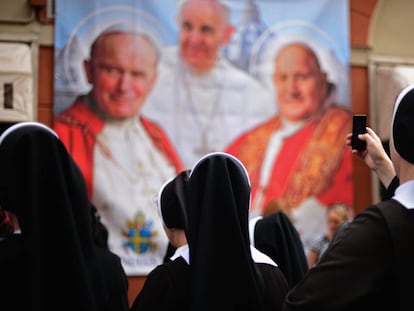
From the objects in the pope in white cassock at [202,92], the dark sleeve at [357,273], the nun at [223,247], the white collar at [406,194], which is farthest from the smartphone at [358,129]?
the pope in white cassock at [202,92]

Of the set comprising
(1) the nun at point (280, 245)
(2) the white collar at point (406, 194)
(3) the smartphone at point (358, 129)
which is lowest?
(1) the nun at point (280, 245)

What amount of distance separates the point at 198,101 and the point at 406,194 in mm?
6234

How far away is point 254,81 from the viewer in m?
9.00

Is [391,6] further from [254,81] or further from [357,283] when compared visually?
[357,283]

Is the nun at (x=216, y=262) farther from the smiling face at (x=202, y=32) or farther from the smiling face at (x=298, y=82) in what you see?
the smiling face at (x=298, y=82)

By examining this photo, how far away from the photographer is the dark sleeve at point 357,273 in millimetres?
2578

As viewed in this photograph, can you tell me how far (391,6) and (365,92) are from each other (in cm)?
110

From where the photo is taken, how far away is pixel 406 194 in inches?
105

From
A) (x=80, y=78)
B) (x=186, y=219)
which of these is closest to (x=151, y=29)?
(x=80, y=78)

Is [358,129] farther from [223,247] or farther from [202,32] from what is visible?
[202,32]

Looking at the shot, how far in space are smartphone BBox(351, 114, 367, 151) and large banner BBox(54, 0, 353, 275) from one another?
5.27m

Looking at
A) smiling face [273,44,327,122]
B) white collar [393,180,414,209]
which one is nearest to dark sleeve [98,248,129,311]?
white collar [393,180,414,209]

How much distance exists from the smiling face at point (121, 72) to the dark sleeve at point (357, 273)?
6.15m

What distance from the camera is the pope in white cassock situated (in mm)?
8750
